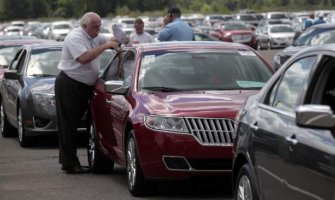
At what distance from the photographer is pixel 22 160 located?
1362 cm

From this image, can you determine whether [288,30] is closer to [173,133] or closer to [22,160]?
[22,160]

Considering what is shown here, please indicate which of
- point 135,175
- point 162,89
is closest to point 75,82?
point 162,89

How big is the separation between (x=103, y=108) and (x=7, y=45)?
903 centimetres

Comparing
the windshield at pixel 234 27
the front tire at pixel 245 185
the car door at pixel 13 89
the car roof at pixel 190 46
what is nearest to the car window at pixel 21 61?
the car door at pixel 13 89

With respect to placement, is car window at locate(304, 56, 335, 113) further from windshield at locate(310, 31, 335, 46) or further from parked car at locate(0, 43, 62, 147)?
A: windshield at locate(310, 31, 335, 46)

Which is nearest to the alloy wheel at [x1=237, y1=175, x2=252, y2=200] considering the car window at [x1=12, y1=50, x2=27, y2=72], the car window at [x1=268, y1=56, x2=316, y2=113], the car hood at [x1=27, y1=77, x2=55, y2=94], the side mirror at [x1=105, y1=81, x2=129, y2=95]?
the car window at [x1=268, y1=56, x2=316, y2=113]

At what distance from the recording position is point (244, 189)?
7.59m

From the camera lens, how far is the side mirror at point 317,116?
568 cm

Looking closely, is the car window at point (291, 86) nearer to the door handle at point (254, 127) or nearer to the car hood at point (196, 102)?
the door handle at point (254, 127)

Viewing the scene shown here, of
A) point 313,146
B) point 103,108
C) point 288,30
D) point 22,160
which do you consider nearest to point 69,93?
point 103,108

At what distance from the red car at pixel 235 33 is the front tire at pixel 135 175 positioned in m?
45.3

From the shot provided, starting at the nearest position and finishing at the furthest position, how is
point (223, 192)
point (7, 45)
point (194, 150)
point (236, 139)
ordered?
point (236, 139) < point (194, 150) < point (223, 192) < point (7, 45)

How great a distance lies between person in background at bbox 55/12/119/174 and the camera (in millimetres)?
12203

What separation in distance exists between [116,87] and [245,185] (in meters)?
3.46
